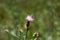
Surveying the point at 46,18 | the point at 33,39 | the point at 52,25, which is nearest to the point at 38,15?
the point at 46,18

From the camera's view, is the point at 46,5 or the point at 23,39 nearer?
the point at 23,39

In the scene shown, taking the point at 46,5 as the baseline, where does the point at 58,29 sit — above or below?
below

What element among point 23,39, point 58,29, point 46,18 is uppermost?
point 46,18

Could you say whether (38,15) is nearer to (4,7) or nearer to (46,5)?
(46,5)

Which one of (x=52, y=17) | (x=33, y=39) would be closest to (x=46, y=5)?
(x=52, y=17)

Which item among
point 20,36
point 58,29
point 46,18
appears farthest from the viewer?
point 46,18

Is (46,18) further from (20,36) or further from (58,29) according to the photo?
(20,36)

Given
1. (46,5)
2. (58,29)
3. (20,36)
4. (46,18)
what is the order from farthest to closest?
(46,5) < (46,18) < (58,29) < (20,36)
